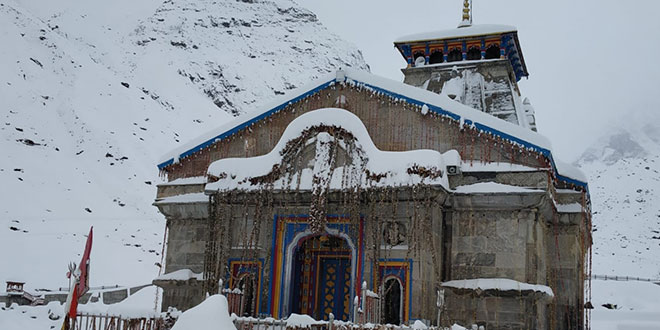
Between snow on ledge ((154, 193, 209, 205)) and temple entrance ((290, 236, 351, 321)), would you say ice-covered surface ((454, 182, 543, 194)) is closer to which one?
temple entrance ((290, 236, 351, 321))

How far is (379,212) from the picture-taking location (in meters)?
17.2

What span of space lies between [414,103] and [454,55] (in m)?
8.24

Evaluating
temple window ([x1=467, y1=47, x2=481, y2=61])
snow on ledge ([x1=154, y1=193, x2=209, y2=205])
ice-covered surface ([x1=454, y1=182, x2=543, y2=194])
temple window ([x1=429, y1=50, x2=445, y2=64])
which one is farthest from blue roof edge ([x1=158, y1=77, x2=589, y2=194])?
temple window ([x1=429, y1=50, x2=445, y2=64])

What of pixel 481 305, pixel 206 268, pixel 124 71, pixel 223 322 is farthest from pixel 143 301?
pixel 124 71

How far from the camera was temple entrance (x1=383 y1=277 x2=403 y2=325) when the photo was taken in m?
17.0

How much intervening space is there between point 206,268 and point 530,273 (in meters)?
8.43

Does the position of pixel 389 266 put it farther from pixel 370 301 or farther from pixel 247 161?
pixel 247 161

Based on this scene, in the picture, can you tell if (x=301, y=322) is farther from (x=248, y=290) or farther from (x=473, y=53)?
(x=473, y=53)

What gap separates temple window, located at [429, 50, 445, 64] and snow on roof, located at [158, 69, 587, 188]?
7.60 m

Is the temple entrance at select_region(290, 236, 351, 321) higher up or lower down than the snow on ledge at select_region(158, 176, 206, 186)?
lower down

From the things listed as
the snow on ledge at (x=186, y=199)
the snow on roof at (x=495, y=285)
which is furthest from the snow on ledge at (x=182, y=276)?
the snow on roof at (x=495, y=285)

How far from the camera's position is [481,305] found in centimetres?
1670

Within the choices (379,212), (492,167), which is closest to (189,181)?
(379,212)

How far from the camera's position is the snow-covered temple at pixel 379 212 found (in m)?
16.6
